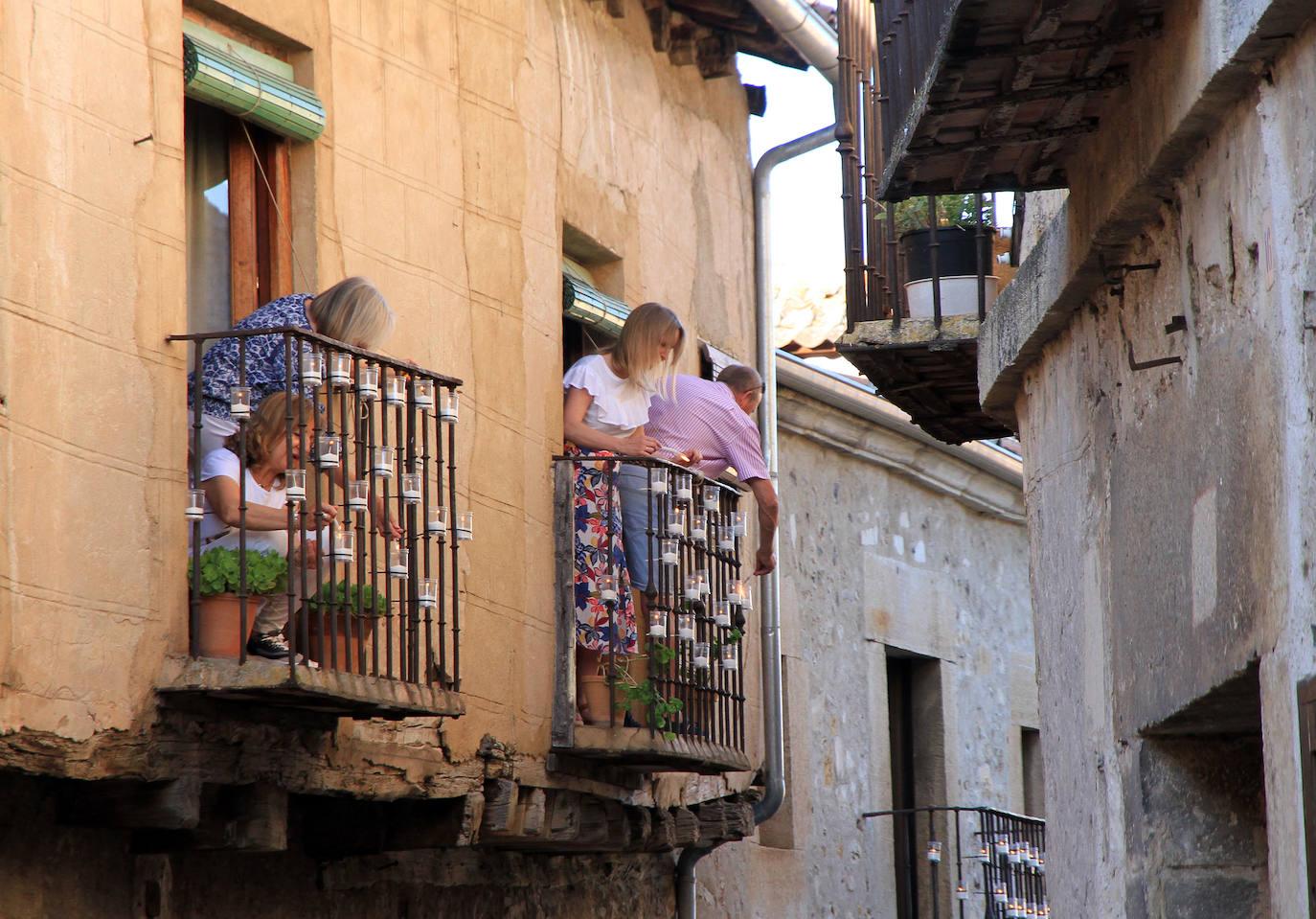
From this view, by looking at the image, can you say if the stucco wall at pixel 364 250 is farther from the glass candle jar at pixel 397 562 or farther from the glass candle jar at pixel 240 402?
the glass candle jar at pixel 397 562

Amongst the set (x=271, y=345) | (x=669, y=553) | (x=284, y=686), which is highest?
(x=271, y=345)

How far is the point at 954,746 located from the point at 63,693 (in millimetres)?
9522

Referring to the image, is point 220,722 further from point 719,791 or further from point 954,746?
point 954,746

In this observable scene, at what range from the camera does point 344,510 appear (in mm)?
7418

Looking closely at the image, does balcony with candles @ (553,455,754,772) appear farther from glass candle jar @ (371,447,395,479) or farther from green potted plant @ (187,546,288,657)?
green potted plant @ (187,546,288,657)

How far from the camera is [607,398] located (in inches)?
370

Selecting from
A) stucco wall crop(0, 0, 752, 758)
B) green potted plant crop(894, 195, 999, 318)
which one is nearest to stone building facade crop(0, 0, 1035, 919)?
stucco wall crop(0, 0, 752, 758)

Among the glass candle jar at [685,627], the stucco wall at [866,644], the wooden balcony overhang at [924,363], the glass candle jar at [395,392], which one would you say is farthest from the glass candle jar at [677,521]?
the stucco wall at [866,644]

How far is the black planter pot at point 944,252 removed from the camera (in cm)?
903

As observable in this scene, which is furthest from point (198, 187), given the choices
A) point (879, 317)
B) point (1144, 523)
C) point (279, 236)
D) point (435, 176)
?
point (1144, 523)

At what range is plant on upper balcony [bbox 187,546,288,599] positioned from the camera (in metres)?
7.09

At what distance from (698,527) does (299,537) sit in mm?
2725

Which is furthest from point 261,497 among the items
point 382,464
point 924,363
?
point 924,363

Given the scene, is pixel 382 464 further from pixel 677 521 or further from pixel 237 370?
pixel 677 521
